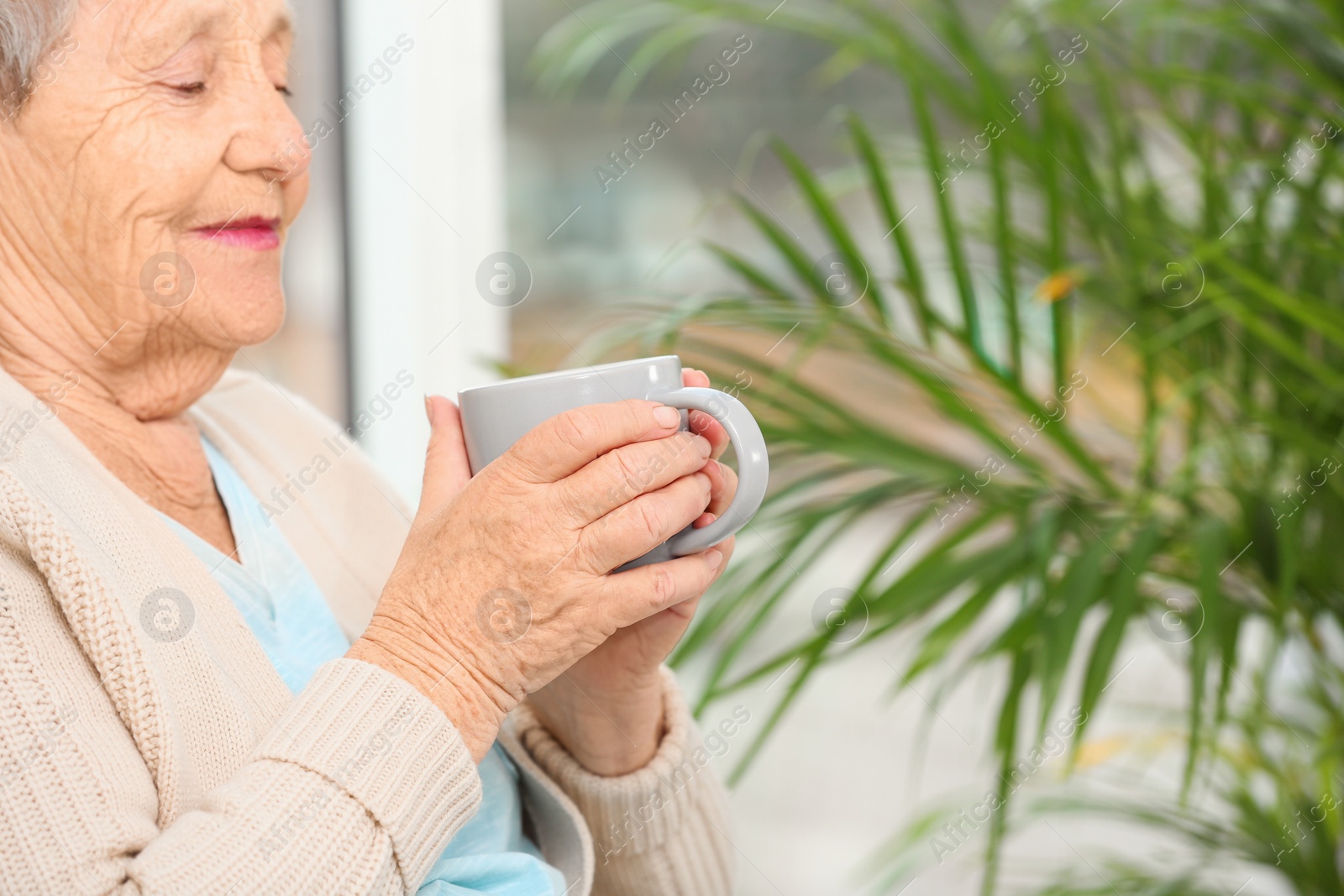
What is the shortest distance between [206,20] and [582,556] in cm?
37

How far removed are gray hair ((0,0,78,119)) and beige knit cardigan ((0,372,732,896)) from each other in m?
0.15

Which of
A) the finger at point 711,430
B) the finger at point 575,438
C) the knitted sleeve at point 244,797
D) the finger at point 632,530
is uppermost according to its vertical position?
the finger at point 711,430

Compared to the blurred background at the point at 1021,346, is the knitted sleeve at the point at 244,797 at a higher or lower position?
lower

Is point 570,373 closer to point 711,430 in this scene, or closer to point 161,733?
point 711,430

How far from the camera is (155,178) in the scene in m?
0.57

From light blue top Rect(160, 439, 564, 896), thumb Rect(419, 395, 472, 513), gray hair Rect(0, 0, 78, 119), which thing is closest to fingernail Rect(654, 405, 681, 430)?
thumb Rect(419, 395, 472, 513)

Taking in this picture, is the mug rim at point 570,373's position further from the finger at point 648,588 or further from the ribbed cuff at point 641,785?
the ribbed cuff at point 641,785

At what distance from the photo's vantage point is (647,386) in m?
0.53

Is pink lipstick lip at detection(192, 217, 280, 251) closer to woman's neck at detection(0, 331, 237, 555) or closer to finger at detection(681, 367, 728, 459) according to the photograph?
woman's neck at detection(0, 331, 237, 555)

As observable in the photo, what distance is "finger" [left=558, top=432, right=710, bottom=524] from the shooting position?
484mm

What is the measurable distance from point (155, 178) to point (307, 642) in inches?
10.5

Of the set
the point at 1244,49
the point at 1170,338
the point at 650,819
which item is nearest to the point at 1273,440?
the point at 1170,338

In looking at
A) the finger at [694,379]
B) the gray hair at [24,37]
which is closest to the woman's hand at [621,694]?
the finger at [694,379]

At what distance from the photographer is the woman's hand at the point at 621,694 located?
0.61m
